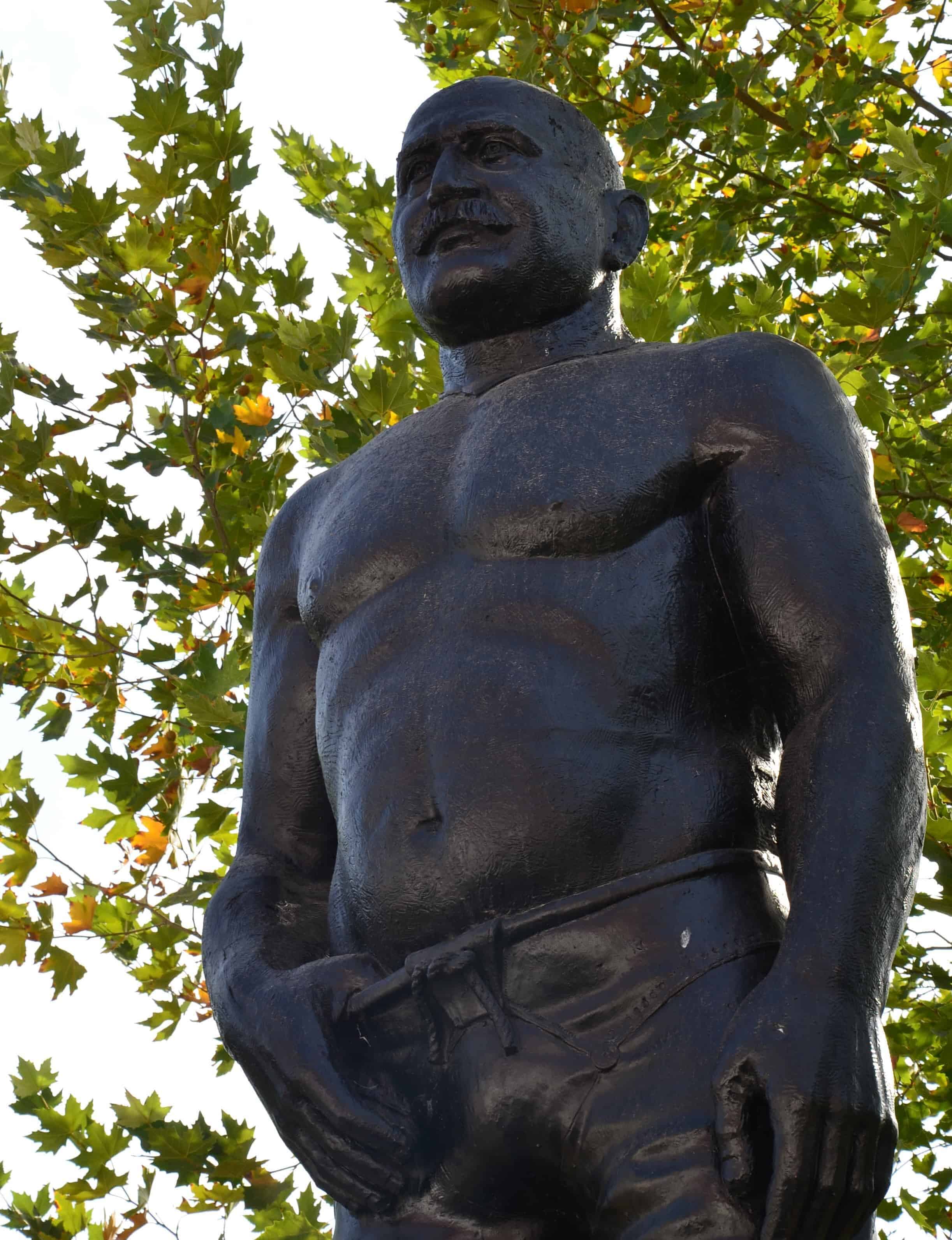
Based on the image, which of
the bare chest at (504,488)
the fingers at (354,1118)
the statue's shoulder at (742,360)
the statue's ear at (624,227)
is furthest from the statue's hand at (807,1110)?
the statue's ear at (624,227)

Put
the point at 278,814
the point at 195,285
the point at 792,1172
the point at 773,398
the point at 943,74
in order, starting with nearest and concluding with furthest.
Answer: the point at 792,1172
the point at 773,398
the point at 278,814
the point at 195,285
the point at 943,74

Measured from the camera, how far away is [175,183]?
20.0ft

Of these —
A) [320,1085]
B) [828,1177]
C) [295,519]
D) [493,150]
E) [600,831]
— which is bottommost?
[828,1177]

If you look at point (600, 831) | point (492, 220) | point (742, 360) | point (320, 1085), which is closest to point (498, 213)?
point (492, 220)

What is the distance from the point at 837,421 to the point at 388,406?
3421 mm

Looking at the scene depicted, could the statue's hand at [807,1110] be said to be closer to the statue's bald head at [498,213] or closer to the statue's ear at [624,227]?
the statue's bald head at [498,213]

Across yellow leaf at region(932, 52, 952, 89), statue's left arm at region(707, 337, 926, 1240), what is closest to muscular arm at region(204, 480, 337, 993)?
statue's left arm at region(707, 337, 926, 1240)

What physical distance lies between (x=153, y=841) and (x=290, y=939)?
3.34 metres

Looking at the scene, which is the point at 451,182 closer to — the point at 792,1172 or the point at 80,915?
the point at 792,1172

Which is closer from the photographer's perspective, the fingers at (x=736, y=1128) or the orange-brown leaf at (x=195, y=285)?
the fingers at (x=736, y=1128)

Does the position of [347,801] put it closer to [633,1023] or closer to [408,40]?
[633,1023]

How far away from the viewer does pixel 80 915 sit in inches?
237

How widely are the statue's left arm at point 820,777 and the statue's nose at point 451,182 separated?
65cm

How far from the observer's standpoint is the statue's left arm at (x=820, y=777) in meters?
2.25
